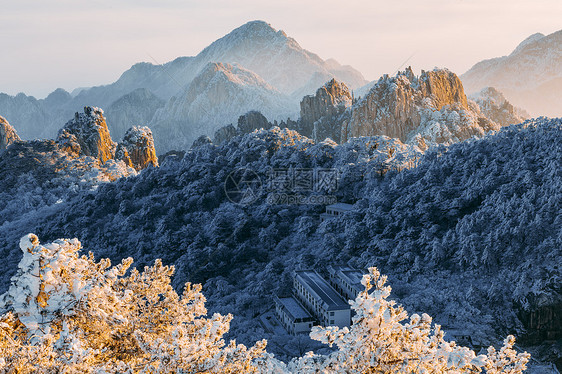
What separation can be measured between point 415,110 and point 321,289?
10298cm

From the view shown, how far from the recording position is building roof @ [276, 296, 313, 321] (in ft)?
156

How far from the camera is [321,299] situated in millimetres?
47812

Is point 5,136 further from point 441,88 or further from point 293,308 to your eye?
point 293,308

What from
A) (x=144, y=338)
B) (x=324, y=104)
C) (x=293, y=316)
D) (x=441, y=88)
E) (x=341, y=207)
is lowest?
(x=293, y=316)

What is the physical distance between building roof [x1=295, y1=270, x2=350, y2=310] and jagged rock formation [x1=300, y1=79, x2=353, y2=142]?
11608cm

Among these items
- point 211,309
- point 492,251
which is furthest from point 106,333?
point 492,251

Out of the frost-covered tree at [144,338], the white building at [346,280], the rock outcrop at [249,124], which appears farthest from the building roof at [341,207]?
the rock outcrop at [249,124]

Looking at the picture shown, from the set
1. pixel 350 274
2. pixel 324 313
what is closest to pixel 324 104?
pixel 350 274

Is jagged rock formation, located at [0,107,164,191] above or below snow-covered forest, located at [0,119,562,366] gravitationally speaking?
above

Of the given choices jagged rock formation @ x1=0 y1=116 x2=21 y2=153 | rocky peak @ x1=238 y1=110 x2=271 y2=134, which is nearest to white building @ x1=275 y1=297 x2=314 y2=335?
rocky peak @ x1=238 y1=110 x2=271 y2=134

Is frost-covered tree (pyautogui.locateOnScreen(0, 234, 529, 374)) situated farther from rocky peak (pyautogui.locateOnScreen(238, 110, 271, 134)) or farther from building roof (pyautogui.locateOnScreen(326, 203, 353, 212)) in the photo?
rocky peak (pyautogui.locateOnScreen(238, 110, 271, 134))

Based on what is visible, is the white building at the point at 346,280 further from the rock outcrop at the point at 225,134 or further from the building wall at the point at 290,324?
the rock outcrop at the point at 225,134

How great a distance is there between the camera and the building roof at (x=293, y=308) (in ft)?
156

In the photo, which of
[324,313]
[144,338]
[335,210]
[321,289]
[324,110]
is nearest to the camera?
[144,338]
